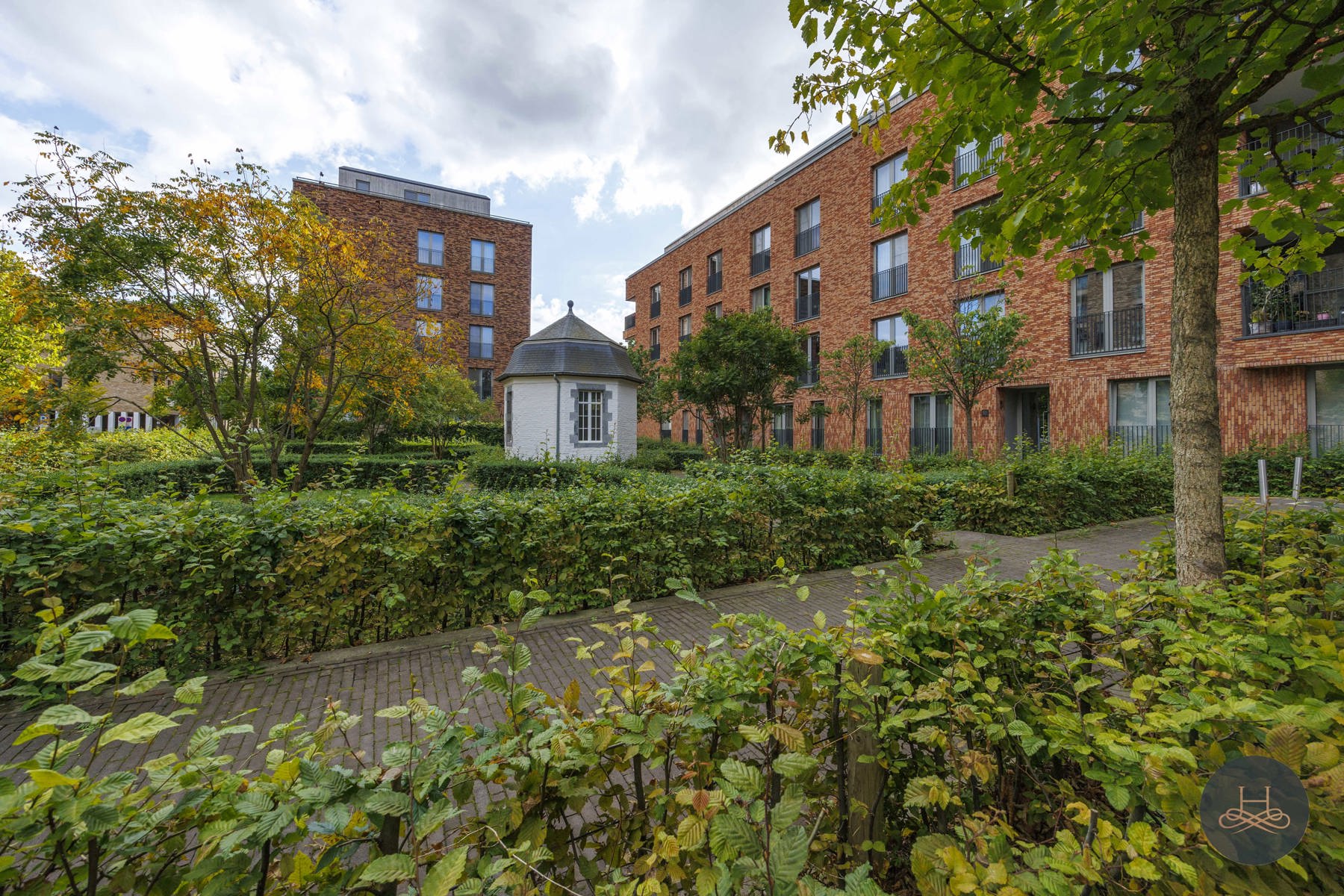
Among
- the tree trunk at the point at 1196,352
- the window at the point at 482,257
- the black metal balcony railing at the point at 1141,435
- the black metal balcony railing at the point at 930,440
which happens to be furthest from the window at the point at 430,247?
the tree trunk at the point at 1196,352

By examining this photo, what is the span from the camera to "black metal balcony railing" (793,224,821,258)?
24.4 metres

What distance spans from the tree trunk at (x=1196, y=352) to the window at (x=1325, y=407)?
16.2 m

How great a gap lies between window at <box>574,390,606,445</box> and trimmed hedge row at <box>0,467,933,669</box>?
586 inches

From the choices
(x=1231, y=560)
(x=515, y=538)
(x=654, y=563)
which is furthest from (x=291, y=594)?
(x=1231, y=560)

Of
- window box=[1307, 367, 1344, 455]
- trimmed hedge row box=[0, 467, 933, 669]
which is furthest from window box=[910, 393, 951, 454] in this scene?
trimmed hedge row box=[0, 467, 933, 669]

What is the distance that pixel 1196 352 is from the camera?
294 cm

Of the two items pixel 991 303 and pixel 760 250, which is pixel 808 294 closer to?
pixel 760 250

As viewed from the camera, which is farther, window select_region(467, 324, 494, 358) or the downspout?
window select_region(467, 324, 494, 358)

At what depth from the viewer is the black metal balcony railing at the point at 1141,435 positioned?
14812 mm

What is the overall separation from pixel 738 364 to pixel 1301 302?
1393cm

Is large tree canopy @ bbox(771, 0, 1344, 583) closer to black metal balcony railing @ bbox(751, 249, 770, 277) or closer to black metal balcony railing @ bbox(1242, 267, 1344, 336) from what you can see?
black metal balcony railing @ bbox(1242, 267, 1344, 336)

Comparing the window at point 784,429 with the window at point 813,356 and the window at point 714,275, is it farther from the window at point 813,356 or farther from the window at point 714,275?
the window at point 714,275

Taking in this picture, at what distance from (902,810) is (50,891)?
206 cm

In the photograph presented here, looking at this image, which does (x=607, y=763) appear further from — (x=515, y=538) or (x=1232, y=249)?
(x=1232, y=249)
